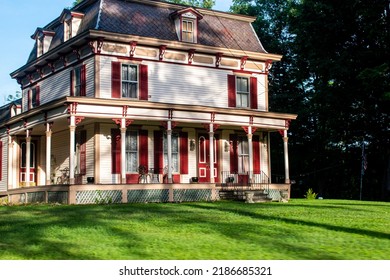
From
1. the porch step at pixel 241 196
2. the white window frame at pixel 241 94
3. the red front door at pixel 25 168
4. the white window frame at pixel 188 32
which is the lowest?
the porch step at pixel 241 196

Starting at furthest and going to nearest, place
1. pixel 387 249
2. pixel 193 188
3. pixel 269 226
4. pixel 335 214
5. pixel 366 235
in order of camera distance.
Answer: pixel 193 188 < pixel 335 214 < pixel 269 226 < pixel 366 235 < pixel 387 249

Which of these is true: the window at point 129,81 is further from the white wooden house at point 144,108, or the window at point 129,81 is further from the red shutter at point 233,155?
the red shutter at point 233,155

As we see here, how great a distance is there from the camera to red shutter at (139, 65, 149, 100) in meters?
26.8

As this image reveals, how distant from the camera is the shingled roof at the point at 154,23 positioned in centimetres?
2706

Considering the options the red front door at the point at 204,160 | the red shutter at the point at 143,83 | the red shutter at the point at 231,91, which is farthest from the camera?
the red shutter at the point at 231,91

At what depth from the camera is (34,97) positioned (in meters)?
32.7

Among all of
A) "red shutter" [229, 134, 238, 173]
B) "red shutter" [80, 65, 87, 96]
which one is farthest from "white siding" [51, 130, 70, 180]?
"red shutter" [229, 134, 238, 173]

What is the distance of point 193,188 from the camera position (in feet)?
81.7

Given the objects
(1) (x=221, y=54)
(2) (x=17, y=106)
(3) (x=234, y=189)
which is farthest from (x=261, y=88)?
(2) (x=17, y=106)

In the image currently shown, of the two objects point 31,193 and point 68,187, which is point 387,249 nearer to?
point 68,187

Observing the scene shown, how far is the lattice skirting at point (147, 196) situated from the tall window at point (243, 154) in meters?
6.64

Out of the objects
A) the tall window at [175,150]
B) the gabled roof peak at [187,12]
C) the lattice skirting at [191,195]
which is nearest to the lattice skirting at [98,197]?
the lattice skirting at [191,195]

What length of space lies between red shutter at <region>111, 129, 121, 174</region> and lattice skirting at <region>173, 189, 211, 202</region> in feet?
10.2

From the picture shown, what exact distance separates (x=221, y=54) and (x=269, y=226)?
1677 centimetres
